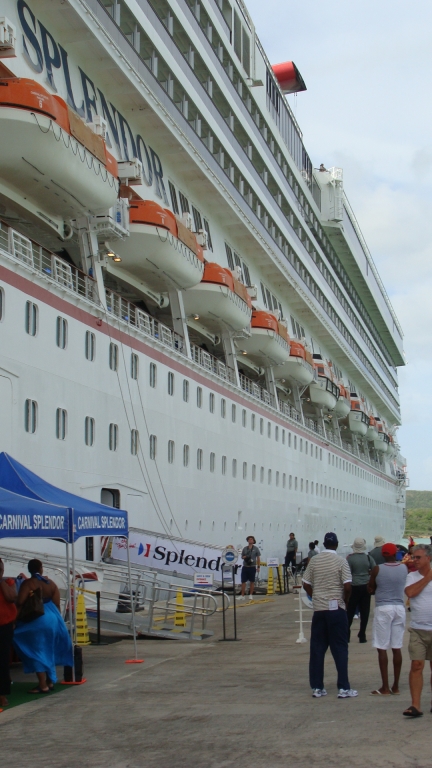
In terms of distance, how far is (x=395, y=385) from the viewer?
91.9 m

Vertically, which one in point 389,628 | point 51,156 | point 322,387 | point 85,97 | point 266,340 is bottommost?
point 389,628

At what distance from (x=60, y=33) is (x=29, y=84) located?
491 centimetres

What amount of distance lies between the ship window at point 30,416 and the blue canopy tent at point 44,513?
167 inches

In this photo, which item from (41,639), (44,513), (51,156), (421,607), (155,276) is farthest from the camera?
(155,276)

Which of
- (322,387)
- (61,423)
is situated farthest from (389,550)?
(322,387)

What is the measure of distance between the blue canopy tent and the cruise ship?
→ 3.63 m

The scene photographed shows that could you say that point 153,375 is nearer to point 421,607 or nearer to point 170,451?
point 170,451

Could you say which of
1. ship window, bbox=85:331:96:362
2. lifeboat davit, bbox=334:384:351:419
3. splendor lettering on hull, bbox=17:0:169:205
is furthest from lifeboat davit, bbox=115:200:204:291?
lifeboat davit, bbox=334:384:351:419

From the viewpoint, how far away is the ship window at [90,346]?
A: 1769cm

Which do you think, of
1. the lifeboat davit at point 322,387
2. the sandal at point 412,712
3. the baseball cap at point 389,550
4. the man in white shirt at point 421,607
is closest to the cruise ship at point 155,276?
the lifeboat davit at point 322,387

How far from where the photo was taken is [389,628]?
8406mm

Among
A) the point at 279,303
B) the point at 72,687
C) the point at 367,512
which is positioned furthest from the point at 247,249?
the point at 367,512

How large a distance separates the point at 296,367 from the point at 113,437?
21.4m

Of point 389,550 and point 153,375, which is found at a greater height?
point 153,375
